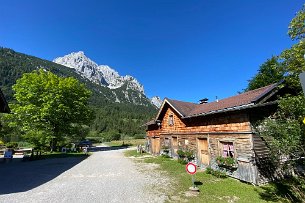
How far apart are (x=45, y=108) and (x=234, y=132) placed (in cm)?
2646

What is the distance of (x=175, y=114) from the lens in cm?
2220

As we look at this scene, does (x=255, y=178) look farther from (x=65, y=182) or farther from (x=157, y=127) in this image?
(x=157, y=127)

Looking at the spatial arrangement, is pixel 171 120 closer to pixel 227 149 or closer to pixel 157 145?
pixel 157 145

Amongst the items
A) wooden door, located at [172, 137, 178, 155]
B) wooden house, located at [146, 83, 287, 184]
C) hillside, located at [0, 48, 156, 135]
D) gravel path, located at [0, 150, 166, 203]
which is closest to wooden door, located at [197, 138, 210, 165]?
wooden house, located at [146, 83, 287, 184]

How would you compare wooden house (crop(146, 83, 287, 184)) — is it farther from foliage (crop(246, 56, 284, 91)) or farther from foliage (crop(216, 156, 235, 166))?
foliage (crop(246, 56, 284, 91))

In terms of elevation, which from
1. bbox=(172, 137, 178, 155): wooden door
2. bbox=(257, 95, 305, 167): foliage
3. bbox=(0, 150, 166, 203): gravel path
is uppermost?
bbox=(257, 95, 305, 167): foliage

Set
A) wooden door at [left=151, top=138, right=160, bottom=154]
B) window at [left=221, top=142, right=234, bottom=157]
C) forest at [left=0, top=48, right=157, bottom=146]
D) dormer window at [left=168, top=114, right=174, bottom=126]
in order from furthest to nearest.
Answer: forest at [left=0, top=48, right=157, bottom=146] < wooden door at [left=151, top=138, right=160, bottom=154] < dormer window at [left=168, top=114, right=174, bottom=126] < window at [left=221, top=142, right=234, bottom=157]

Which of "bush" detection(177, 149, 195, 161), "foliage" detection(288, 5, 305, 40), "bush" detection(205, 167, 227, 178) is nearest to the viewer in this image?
"foliage" detection(288, 5, 305, 40)

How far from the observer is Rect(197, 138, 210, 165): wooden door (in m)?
16.9

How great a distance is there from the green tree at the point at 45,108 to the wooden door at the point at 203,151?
72.2 ft

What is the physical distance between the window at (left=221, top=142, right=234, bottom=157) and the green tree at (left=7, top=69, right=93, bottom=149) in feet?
80.8

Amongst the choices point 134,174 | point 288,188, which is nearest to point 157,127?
point 134,174

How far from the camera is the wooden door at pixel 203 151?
55.4 feet

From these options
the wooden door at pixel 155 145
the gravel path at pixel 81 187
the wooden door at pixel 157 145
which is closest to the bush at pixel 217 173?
the gravel path at pixel 81 187
